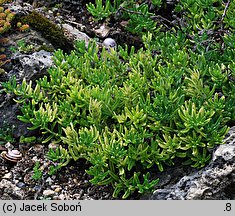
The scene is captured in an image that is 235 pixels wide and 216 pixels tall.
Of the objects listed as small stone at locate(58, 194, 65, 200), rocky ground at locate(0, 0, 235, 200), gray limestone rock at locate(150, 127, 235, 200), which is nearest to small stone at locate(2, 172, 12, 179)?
rocky ground at locate(0, 0, 235, 200)

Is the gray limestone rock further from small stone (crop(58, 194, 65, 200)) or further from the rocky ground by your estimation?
small stone (crop(58, 194, 65, 200))

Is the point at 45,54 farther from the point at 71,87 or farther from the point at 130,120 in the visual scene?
the point at 130,120

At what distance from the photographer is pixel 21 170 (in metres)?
5.07

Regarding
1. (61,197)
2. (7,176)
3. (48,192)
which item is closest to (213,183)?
(61,197)

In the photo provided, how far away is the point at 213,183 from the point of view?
4301 millimetres

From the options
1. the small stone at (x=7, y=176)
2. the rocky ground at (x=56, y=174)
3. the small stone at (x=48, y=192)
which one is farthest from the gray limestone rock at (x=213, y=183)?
the small stone at (x=7, y=176)

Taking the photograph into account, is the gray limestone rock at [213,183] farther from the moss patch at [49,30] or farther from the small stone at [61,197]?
the moss patch at [49,30]

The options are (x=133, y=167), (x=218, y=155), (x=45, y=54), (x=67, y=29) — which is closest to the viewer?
(x=218, y=155)

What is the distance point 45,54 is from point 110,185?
1846mm

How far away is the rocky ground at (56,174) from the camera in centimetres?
432

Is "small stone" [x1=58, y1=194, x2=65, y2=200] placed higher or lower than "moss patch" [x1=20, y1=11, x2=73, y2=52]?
lower

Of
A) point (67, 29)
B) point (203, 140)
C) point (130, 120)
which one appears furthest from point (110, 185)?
point (67, 29)

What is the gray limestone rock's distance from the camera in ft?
14.1

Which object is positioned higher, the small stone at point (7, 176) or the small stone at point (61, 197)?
the small stone at point (61, 197)
